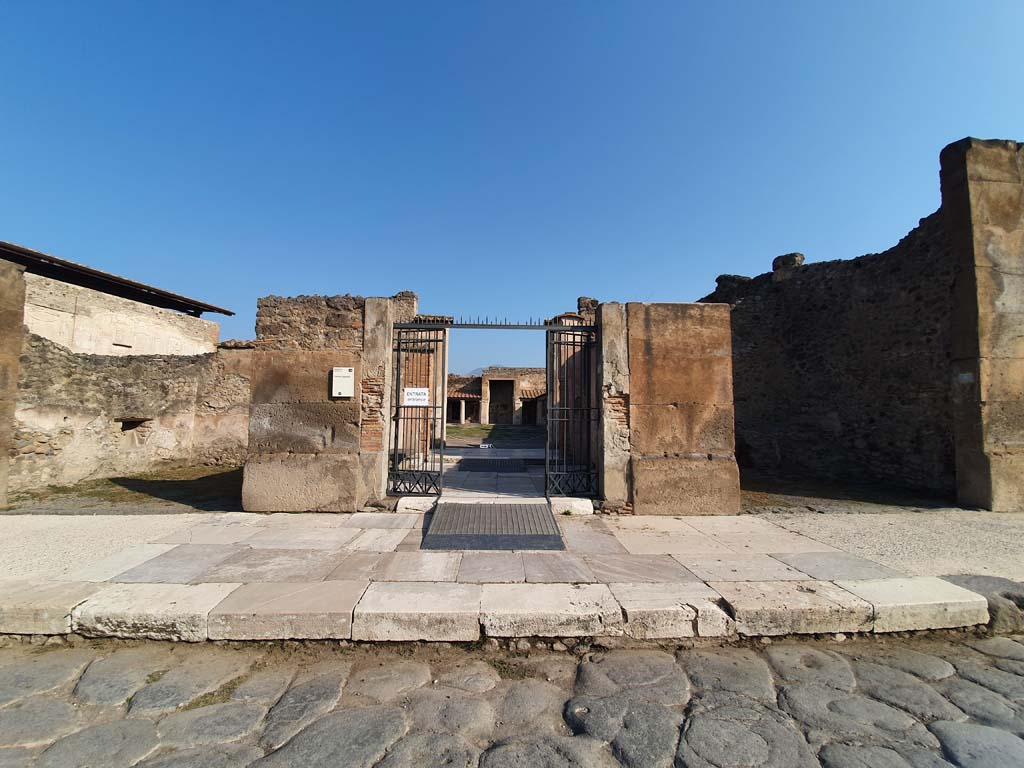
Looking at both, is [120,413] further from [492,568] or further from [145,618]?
[492,568]

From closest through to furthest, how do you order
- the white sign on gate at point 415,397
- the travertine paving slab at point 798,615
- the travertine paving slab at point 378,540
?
the travertine paving slab at point 798,615 → the travertine paving slab at point 378,540 → the white sign on gate at point 415,397

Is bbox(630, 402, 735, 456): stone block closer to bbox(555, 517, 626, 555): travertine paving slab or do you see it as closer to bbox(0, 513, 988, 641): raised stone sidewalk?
bbox(555, 517, 626, 555): travertine paving slab

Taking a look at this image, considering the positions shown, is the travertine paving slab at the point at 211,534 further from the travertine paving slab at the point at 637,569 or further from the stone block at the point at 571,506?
the travertine paving slab at the point at 637,569

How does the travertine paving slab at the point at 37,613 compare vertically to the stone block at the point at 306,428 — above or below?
below

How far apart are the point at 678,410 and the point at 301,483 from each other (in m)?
5.42

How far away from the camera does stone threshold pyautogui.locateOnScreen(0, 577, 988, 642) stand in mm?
3088

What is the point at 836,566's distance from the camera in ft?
13.5

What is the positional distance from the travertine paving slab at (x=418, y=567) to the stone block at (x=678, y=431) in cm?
320

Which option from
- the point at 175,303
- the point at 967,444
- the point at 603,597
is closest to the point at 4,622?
the point at 603,597

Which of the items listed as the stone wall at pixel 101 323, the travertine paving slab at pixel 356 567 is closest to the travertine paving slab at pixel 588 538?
the travertine paving slab at pixel 356 567

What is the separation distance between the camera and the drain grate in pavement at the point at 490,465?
10.0 m

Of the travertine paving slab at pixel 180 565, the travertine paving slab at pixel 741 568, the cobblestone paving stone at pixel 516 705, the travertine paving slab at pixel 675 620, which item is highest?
the travertine paving slab at pixel 180 565

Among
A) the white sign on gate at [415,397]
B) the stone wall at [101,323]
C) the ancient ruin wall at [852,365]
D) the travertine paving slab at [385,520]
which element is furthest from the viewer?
the stone wall at [101,323]

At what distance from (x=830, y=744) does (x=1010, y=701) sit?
52.2 inches
